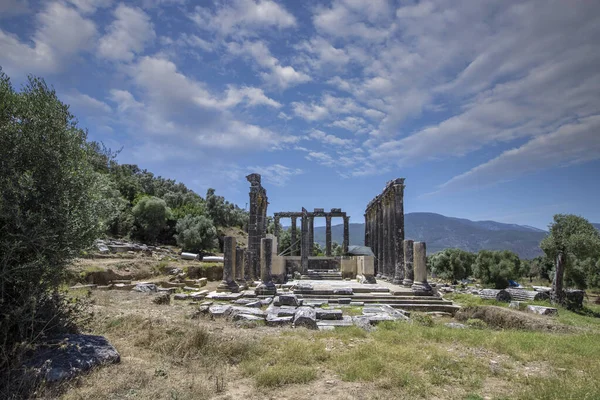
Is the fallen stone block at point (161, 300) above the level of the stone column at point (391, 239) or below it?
below

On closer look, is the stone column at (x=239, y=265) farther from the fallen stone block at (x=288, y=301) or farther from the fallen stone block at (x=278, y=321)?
the fallen stone block at (x=278, y=321)

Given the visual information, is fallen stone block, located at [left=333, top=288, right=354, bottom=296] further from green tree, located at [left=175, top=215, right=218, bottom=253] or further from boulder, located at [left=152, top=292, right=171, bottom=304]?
green tree, located at [left=175, top=215, right=218, bottom=253]

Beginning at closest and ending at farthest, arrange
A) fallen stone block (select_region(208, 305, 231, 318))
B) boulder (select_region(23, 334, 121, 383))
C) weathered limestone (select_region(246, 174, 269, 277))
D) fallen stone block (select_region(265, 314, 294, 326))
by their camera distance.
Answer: boulder (select_region(23, 334, 121, 383)), fallen stone block (select_region(265, 314, 294, 326)), fallen stone block (select_region(208, 305, 231, 318)), weathered limestone (select_region(246, 174, 269, 277))

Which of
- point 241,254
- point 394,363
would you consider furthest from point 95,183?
point 241,254

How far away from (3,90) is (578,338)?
15.0 metres

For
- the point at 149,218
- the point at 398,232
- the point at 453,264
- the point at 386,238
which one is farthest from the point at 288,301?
the point at 453,264

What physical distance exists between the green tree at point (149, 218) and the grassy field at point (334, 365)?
36566mm

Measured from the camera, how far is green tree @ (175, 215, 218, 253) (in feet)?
137

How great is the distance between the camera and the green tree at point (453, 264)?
47.8 m

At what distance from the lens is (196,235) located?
41688 millimetres

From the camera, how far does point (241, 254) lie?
22.6 m

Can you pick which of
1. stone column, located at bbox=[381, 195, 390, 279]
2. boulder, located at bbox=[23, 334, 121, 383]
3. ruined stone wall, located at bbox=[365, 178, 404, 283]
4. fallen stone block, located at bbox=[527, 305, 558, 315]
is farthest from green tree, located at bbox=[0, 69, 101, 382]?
stone column, located at bbox=[381, 195, 390, 279]

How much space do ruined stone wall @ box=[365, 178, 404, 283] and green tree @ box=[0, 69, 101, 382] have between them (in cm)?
1909

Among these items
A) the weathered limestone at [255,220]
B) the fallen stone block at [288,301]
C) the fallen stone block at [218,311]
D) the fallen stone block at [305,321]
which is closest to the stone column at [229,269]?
the weathered limestone at [255,220]
